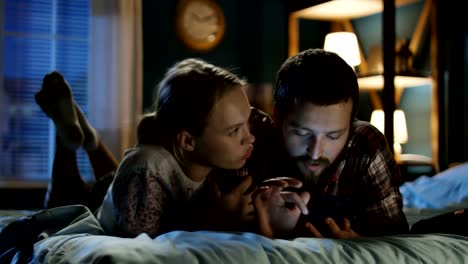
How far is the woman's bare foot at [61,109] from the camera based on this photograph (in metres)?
2.28

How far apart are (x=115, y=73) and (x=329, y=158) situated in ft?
7.92

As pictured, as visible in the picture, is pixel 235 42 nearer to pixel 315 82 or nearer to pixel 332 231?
pixel 315 82

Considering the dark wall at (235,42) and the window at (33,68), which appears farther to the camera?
the dark wall at (235,42)

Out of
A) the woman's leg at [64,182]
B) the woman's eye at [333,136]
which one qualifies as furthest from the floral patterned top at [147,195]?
the woman's leg at [64,182]

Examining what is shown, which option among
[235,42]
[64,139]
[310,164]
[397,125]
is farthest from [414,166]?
[310,164]

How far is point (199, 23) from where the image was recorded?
12.4 feet

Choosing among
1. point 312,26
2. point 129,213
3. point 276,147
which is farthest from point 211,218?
point 312,26

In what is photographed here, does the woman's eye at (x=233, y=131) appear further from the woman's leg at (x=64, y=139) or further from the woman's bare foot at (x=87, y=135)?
the woman's bare foot at (x=87, y=135)

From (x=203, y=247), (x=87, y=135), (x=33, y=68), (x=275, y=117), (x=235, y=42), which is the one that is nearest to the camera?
(x=203, y=247)

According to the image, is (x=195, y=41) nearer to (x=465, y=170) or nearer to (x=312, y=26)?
(x=312, y=26)

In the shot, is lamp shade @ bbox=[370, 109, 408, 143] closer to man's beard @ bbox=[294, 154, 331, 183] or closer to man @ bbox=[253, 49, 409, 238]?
man @ bbox=[253, 49, 409, 238]

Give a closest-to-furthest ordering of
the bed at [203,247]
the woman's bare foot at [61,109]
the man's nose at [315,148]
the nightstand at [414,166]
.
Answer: the bed at [203,247], the man's nose at [315,148], the woman's bare foot at [61,109], the nightstand at [414,166]

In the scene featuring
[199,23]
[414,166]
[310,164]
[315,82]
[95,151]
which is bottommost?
A: [414,166]

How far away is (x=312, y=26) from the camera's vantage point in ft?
13.6
